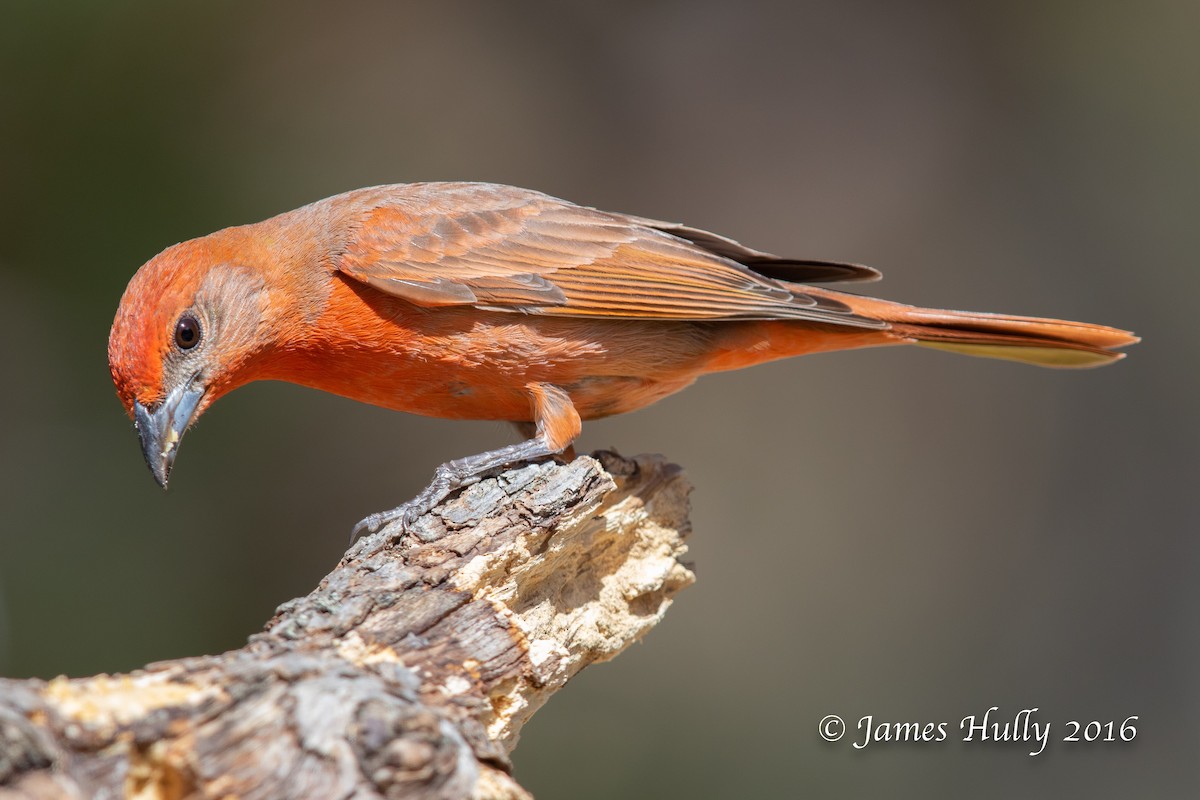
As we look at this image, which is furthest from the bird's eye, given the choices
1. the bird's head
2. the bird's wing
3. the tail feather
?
the tail feather

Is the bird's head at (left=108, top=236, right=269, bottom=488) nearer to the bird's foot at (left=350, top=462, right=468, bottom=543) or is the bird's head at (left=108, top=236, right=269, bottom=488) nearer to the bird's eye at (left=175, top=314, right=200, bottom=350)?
the bird's eye at (left=175, top=314, right=200, bottom=350)

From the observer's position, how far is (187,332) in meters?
4.07

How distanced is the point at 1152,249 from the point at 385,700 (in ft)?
22.2

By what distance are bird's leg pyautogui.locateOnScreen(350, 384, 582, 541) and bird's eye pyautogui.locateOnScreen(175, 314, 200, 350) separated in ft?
2.96

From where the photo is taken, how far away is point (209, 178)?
6.99m

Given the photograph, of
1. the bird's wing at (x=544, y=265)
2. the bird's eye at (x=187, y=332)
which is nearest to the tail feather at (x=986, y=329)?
the bird's wing at (x=544, y=265)

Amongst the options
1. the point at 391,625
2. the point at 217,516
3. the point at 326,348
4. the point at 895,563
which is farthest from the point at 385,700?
the point at 895,563

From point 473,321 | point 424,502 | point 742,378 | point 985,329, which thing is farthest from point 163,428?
point 742,378

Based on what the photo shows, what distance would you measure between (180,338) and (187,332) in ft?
0.12

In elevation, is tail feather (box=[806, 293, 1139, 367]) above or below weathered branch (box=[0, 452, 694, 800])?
above

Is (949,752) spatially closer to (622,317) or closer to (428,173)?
(622,317)

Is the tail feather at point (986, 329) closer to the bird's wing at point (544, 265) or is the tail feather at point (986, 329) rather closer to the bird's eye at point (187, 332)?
the bird's wing at point (544, 265)

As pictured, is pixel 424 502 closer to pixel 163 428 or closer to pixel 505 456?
pixel 505 456

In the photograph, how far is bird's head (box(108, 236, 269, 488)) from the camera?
3.94 metres
